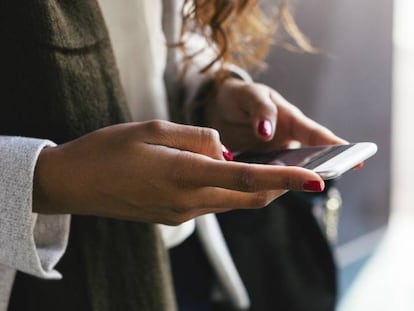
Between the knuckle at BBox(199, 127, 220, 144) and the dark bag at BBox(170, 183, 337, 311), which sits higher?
the knuckle at BBox(199, 127, 220, 144)

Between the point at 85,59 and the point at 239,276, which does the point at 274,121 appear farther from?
the point at 239,276

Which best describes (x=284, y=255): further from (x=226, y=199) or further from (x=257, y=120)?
(x=226, y=199)

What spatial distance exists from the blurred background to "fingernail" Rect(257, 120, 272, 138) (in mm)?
599

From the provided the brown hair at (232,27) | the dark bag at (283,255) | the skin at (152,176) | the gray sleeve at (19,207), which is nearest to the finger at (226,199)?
the skin at (152,176)

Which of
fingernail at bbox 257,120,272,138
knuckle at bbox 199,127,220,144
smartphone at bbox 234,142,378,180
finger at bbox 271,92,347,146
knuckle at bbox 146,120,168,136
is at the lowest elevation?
finger at bbox 271,92,347,146

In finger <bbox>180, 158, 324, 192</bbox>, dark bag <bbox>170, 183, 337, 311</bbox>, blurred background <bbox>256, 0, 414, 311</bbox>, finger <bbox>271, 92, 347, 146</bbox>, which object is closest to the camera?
finger <bbox>180, 158, 324, 192</bbox>

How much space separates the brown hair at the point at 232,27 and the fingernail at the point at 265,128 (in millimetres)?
129

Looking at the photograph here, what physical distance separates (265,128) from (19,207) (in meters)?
Answer: 0.23

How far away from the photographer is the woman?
1.26 ft

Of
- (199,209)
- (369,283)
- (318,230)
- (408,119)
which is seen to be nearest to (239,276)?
(318,230)

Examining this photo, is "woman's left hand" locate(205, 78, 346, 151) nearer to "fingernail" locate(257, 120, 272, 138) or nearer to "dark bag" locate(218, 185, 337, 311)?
"fingernail" locate(257, 120, 272, 138)

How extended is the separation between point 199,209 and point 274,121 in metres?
0.18

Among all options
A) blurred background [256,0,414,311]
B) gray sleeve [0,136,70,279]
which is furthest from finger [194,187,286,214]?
blurred background [256,0,414,311]

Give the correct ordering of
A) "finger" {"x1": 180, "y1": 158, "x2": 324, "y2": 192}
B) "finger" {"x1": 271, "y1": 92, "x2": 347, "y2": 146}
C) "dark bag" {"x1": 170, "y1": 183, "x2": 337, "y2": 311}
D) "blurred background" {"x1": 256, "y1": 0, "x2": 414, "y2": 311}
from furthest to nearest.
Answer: "blurred background" {"x1": 256, "y1": 0, "x2": 414, "y2": 311} → "dark bag" {"x1": 170, "y1": 183, "x2": 337, "y2": 311} → "finger" {"x1": 271, "y1": 92, "x2": 347, "y2": 146} → "finger" {"x1": 180, "y1": 158, "x2": 324, "y2": 192}
